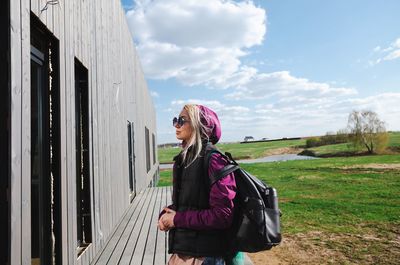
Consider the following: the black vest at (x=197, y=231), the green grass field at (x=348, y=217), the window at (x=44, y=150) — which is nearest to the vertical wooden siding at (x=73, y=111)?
the window at (x=44, y=150)

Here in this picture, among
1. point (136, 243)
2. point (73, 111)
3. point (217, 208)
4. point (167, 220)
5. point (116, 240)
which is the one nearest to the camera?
point (217, 208)

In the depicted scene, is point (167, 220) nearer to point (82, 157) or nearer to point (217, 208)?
point (217, 208)

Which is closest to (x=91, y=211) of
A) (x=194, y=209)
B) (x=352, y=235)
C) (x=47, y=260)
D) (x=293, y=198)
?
(x=47, y=260)

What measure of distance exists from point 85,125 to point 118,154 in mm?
2373

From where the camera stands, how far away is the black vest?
1.62 metres

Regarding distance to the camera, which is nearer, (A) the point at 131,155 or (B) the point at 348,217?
(B) the point at 348,217

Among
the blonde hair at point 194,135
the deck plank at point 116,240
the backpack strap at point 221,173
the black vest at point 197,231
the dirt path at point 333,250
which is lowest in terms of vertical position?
the dirt path at point 333,250

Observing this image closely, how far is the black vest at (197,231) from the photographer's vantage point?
5.32 ft

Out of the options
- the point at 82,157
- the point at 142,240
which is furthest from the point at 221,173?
the point at 142,240

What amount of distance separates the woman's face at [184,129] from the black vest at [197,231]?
0.14 m

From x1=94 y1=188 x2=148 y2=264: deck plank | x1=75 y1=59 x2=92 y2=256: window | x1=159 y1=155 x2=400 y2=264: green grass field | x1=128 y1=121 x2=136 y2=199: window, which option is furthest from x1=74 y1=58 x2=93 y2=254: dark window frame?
x1=128 y1=121 x2=136 y2=199: window

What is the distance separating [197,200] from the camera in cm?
165

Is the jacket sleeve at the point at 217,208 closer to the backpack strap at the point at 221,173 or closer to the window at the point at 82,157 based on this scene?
the backpack strap at the point at 221,173

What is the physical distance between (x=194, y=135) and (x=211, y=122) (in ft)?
0.40
